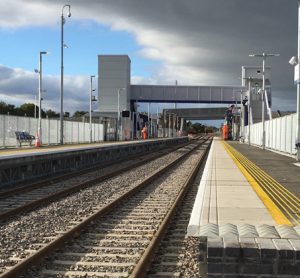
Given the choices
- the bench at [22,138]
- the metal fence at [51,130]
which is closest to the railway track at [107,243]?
the metal fence at [51,130]

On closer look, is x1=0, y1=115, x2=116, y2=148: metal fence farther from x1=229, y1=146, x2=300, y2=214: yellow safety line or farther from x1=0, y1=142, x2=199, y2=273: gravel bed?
x1=229, y1=146, x2=300, y2=214: yellow safety line

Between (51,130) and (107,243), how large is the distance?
45.2 metres

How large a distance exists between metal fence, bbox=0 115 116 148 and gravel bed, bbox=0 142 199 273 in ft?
76.9

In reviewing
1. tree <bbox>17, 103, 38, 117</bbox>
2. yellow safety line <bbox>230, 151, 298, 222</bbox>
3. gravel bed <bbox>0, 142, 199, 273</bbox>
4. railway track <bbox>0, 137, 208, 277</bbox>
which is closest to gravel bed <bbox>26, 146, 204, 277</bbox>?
railway track <bbox>0, 137, 208, 277</bbox>

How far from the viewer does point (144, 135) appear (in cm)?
7775

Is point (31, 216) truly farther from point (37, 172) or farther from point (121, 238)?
point (37, 172)

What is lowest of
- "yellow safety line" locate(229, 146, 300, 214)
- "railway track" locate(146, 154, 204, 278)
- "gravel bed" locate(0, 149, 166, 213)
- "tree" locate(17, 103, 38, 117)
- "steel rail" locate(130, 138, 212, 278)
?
"gravel bed" locate(0, 149, 166, 213)

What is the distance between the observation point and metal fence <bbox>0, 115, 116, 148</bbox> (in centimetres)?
3909

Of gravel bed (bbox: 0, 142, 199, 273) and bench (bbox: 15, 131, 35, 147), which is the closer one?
gravel bed (bbox: 0, 142, 199, 273)

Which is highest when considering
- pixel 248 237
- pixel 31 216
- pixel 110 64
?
pixel 110 64

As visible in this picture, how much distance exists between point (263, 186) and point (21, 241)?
26.2 ft

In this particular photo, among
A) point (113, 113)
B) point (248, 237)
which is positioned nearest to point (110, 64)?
point (113, 113)

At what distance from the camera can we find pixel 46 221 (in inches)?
432

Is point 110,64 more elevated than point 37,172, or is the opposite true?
point 110,64
